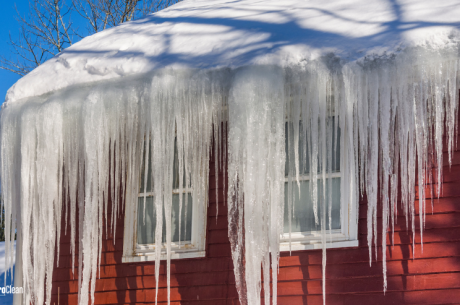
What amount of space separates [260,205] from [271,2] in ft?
6.18

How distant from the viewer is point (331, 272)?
360 cm

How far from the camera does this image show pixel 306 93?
280 centimetres

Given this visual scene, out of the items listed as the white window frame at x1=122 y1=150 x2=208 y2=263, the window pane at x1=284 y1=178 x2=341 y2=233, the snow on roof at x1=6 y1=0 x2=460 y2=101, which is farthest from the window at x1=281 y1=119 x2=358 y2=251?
the snow on roof at x1=6 y1=0 x2=460 y2=101

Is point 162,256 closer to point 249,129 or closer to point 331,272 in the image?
point 331,272

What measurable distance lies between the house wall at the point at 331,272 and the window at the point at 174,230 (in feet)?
0.28

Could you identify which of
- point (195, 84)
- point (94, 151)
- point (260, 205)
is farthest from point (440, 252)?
point (94, 151)

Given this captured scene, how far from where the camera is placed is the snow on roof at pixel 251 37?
2469 mm

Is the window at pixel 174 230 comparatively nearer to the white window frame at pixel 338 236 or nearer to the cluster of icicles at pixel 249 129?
the cluster of icicles at pixel 249 129

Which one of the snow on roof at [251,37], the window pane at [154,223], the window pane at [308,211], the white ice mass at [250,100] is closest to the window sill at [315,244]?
the window pane at [308,211]

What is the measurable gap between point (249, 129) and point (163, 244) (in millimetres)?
2080

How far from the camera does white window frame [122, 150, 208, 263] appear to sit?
4.10 meters

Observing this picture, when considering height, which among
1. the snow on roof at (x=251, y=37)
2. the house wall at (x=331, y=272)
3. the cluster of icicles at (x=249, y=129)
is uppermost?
the snow on roof at (x=251, y=37)

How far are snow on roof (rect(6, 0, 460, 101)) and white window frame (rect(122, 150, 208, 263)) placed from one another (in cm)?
149

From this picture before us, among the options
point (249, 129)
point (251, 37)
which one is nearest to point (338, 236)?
point (249, 129)
